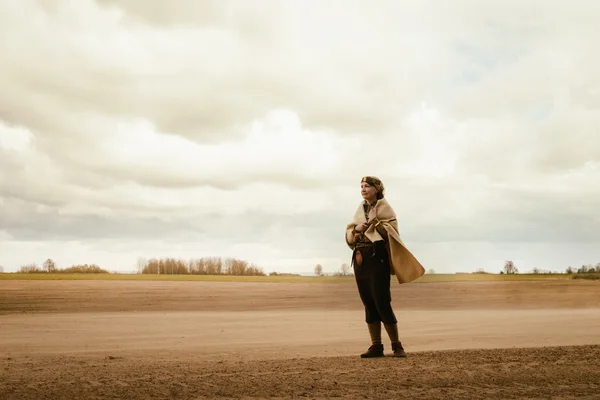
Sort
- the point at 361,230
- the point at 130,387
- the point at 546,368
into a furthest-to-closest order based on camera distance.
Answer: the point at 361,230, the point at 546,368, the point at 130,387

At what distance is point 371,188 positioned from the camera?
848cm

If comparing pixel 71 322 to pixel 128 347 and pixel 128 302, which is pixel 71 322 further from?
pixel 128 302

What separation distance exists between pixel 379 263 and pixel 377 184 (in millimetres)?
1163

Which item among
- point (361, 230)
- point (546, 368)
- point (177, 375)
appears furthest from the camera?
point (361, 230)

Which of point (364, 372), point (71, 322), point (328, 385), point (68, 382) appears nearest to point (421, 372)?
point (364, 372)

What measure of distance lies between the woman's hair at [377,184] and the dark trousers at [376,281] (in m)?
0.78

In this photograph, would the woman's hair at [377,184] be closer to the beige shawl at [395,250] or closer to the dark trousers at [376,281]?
the beige shawl at [395,250]

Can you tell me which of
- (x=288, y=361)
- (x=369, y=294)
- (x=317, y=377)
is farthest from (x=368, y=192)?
(x=317, y=377)

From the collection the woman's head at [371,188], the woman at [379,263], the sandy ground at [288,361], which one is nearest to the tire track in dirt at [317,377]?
the sandy ground at [288,361]

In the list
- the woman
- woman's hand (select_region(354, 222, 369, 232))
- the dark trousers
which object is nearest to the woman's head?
the woman

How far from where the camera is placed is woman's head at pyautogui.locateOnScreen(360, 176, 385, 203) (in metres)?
8.48

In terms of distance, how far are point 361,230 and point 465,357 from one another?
2.13 meters

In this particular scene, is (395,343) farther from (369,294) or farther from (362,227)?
(362,227)

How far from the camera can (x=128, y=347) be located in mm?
9633
